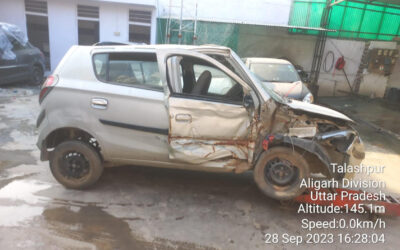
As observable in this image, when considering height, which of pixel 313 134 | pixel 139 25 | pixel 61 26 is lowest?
pixel 313 134

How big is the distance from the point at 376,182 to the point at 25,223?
4.89 m

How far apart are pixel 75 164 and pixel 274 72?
5519 millimetres

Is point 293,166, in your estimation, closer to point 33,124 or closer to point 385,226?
point 385,226

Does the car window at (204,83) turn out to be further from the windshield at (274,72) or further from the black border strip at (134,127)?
the windshield at (274,72)

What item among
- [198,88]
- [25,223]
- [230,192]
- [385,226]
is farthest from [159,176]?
[385,226]

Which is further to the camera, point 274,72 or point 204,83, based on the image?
point 274,72

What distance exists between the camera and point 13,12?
11406mm

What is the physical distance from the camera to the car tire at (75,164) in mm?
3430

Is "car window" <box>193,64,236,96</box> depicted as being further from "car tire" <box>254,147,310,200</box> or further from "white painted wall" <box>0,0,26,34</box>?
"white painted wall" <box>0,0,26,34</box>

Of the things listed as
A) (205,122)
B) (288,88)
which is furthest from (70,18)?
Answer: (205,122)

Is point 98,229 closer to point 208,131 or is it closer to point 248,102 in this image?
point 208,131

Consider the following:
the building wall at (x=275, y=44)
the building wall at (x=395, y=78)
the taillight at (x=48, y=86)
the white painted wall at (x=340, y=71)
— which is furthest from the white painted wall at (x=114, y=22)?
the building wall at (x=395, y=78)

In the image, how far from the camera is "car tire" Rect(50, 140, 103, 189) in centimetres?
343

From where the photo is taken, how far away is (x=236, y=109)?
3.22 m
